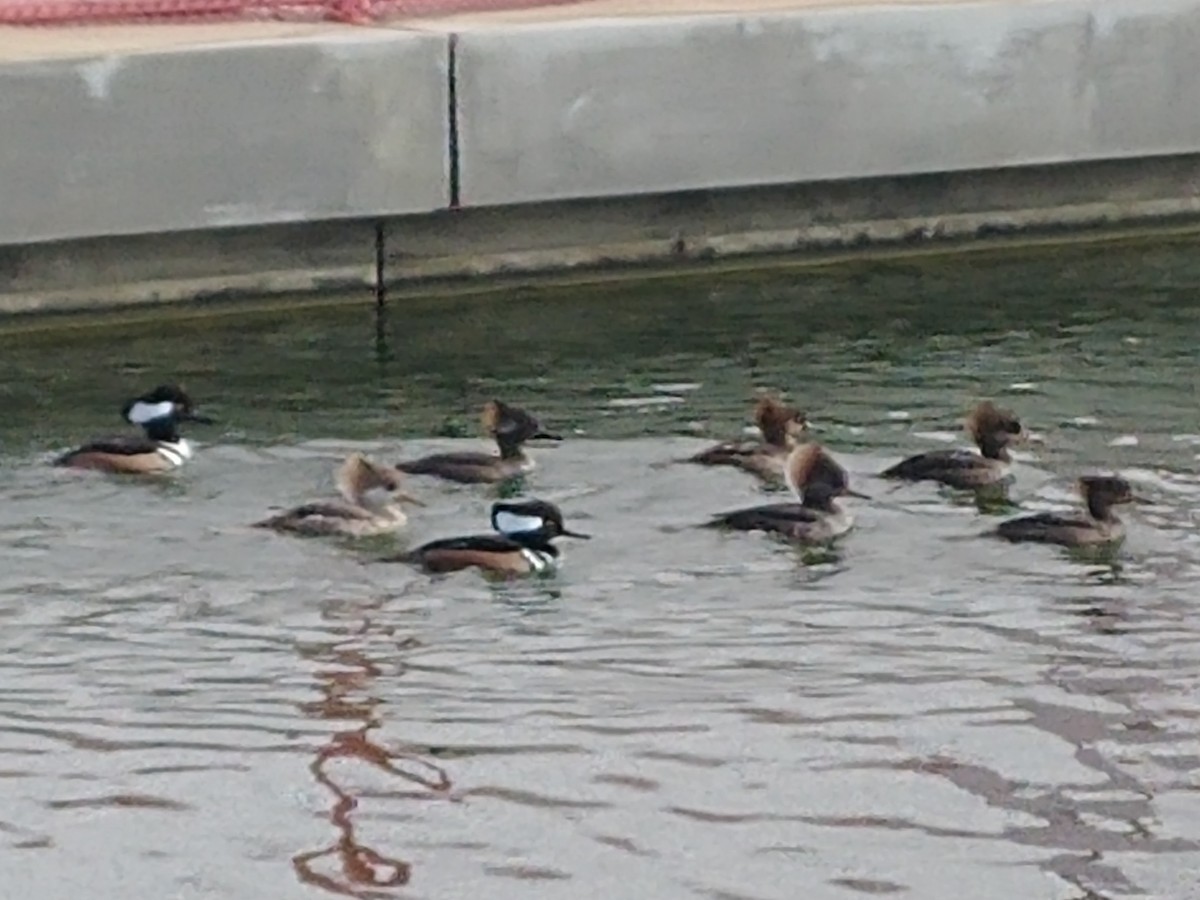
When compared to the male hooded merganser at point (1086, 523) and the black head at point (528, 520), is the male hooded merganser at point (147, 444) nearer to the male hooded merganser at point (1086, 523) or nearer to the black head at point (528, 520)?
the black head at point (528, 520)

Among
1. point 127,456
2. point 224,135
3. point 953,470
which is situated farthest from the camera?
point 224,135

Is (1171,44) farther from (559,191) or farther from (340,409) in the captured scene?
(340,409)

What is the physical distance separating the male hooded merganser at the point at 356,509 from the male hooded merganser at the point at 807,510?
1.10m

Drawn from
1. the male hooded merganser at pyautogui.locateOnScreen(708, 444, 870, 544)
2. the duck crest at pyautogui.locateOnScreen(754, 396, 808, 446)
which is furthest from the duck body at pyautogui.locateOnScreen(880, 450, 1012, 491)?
the duck crest at pyautogui.locateOnScreen(754, 396, 808, 446)

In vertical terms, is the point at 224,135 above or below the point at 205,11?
below

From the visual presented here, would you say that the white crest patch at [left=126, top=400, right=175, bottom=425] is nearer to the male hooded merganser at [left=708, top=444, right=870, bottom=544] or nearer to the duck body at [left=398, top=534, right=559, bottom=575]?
the duck body at [left=398, top=534, right=559, bottom=575]

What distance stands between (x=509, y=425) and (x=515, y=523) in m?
1.44

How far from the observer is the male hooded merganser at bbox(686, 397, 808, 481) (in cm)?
1158

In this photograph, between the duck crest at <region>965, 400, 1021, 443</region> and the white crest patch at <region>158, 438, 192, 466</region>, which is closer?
the white crest patch at <region>158, 438, 192, 466</region>

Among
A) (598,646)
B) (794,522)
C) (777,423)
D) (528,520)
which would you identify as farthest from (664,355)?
(598,646)

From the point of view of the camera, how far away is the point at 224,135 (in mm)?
14000

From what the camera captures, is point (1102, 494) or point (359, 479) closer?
point (1102, 494)

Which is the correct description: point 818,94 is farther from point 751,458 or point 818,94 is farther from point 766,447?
point 751,458

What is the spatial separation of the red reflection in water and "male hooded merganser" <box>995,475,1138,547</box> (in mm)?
2301
